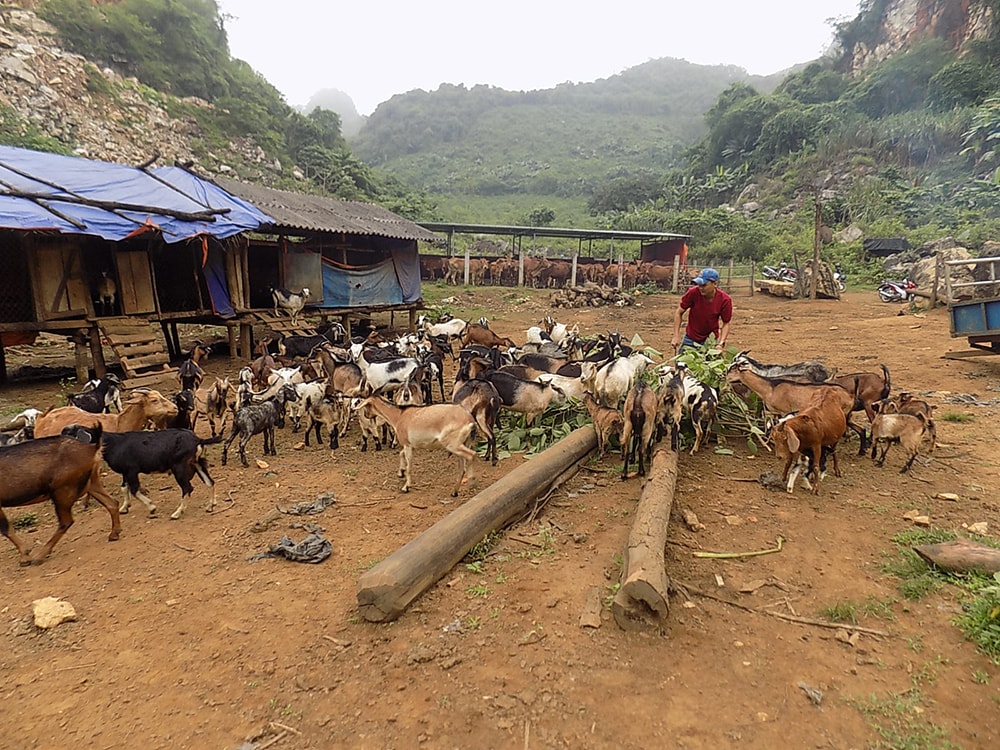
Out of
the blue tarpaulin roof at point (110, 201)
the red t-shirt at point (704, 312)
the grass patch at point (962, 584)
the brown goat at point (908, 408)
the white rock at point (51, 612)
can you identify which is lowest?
the white rock at point (51, 612)

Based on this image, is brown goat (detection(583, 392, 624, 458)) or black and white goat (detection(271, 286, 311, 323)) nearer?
brown goat (detection(583, 392, 624, 458))

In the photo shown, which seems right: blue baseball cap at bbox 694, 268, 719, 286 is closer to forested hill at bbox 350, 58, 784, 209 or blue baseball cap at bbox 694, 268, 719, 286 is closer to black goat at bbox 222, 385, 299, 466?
black goat at bbox 222, 385, 299, 466

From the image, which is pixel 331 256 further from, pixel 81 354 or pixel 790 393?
pixel 790 393

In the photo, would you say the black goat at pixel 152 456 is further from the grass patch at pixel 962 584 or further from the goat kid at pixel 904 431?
the goat kid at pixel 904 431

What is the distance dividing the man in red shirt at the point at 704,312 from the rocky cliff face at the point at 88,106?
84.7 ft

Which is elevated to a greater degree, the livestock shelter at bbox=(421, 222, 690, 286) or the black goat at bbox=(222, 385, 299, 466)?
the livestock shelter at bbox=(421, 222, 690, 286)

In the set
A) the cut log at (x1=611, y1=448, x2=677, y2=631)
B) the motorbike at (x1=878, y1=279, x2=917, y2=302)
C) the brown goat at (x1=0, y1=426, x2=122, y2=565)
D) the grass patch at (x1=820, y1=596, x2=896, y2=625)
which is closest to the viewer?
the cut log at (x1=611, y1=448, x2=677, y2=631)

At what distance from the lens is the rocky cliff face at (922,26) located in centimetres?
4306

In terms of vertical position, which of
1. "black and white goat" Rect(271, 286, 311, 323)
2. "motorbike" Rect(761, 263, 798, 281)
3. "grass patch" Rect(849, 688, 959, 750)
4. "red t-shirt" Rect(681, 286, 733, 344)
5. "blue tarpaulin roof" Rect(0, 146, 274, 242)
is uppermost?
"blue tarpaulin roof" Rect(0, 146, 274, 242)

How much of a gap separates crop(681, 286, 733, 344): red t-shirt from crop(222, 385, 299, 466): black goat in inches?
220

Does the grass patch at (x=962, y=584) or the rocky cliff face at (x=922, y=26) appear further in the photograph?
the rocky cliff face at (x=922, y=26)

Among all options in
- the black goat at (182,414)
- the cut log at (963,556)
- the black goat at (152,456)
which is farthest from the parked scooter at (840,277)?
the black goat at (152,456)

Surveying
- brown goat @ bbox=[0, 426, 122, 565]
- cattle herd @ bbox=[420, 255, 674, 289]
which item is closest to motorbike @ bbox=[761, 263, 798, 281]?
cattle herd @ bbox=[420, 255, 674, 289]

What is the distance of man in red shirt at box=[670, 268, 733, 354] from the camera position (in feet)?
24.7
